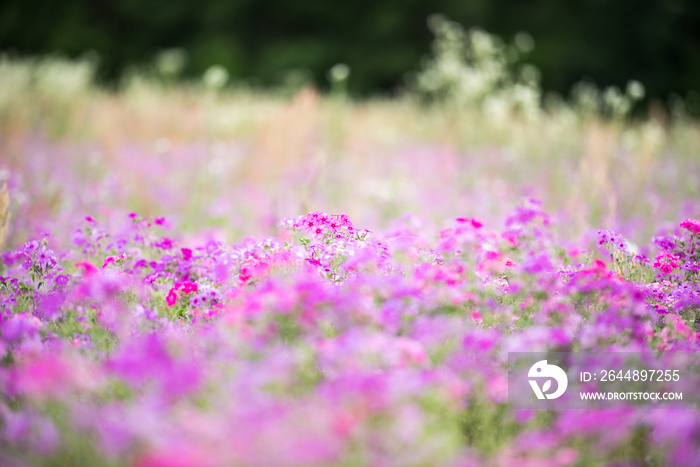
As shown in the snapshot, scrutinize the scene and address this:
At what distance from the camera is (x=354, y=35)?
66.5 ft

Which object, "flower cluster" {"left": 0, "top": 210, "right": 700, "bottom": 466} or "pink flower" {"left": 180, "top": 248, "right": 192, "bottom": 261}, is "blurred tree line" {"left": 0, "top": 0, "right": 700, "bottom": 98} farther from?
"flower cluster" {"left": 0, "top": 210, "right": 700, "bottom": 466}

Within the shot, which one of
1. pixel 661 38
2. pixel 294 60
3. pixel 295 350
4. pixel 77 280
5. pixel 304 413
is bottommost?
pixel 304 413

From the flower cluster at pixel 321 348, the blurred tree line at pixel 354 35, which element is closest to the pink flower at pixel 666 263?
the flower cluster at pixel 321 348

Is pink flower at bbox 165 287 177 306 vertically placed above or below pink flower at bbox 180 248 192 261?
below

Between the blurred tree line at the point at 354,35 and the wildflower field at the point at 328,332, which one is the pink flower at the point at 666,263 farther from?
the blurred tree line at the point at 354,35

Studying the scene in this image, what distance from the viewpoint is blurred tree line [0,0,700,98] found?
1625 cm

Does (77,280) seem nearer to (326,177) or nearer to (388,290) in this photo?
(388,290)

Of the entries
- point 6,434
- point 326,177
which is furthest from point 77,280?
point 326,177

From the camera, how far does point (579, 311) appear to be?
2.24 metres

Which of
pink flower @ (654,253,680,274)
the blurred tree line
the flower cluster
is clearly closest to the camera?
the flower cluster

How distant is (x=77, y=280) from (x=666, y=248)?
2.66 metres

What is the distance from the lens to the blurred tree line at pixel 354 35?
16250 millimetres

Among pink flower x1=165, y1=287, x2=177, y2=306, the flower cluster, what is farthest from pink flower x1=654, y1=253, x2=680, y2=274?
pink flower x1=165, y1=287, x2=177, y2=306

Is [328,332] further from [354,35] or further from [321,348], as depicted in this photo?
[354,35]
